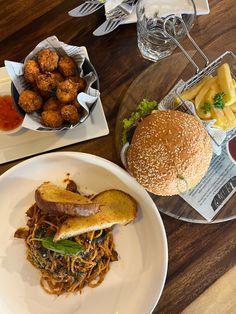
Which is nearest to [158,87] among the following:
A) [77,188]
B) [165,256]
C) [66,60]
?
[66,60]

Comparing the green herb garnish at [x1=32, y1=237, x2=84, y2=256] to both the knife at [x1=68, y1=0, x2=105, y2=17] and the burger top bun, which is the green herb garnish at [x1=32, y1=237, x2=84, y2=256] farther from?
the knife at [x1=68, y1=0, x2=105, y2=17]

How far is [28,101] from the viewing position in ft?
4.05

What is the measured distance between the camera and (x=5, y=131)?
133 cm

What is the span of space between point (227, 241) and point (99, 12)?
1.00 metres

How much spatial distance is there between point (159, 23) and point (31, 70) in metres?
0.53

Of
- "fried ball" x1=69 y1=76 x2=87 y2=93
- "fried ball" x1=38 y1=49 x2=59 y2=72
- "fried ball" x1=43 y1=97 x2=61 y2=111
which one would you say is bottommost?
"fried ball" x1=43 y1=97 x2=61 y2=111

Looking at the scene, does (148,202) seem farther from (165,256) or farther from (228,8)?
(228,8)

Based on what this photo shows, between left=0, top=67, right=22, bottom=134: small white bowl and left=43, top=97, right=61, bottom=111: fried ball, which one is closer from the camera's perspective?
left=43, top=97, right=61, bottom=111: fried ball

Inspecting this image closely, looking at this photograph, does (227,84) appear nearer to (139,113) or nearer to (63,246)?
(139,113)

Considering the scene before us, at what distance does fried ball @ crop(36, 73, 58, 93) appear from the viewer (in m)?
1.25

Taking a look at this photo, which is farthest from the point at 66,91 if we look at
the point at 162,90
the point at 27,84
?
the point at 162,90

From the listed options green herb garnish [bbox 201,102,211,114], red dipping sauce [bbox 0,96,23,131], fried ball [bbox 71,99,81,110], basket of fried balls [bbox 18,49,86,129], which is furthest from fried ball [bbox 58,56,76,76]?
green herb garnish [bbox 201,102,211,114]

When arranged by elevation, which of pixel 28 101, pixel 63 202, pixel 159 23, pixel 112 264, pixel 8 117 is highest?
pixel 159 23

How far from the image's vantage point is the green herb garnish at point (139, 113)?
52.9 inches
